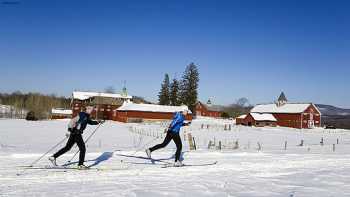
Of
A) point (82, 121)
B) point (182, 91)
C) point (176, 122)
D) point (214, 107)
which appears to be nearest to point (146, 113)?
point (182, 91)

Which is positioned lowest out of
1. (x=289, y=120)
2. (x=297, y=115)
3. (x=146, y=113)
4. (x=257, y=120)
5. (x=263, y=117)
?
(x=257, y=120)

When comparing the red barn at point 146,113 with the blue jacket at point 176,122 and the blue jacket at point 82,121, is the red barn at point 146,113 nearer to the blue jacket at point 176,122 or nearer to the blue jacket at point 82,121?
the blue jacket at point 176,122

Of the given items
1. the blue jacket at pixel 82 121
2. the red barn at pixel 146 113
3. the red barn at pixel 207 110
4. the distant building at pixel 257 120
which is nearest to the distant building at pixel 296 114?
the distant building at pixel 257 120

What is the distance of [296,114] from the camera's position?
297 feet

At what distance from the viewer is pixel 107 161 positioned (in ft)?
41.8

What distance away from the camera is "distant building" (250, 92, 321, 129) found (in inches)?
3548

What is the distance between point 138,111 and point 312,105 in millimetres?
42550

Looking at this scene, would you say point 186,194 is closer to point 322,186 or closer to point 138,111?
point 322,186

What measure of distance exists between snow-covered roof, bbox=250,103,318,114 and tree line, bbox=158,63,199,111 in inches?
736

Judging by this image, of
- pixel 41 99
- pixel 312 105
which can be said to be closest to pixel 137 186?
pixel 312 105

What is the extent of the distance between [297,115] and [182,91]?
30.3m

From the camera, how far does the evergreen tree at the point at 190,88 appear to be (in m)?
98.7

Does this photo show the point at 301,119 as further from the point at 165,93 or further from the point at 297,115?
the point at 165,93

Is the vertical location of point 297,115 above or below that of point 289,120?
above
